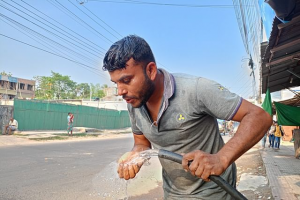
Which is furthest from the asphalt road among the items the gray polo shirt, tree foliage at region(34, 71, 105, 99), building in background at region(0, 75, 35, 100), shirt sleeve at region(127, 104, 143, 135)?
tree foliage at region(34, 71, 105, 99)

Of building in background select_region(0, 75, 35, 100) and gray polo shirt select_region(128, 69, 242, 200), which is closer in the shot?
gray polo shirt select_region(128, 69, 242, 200)

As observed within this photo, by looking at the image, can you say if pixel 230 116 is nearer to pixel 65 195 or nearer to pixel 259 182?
→ pixel 65 195

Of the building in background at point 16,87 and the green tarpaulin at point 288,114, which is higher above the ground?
the building in background at point 16,87

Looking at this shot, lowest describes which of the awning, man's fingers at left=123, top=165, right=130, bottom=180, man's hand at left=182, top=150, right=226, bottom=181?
man's fingers at left=123, top=165, right=130, bottom=180

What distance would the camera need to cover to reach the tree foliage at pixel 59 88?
55.3 meters

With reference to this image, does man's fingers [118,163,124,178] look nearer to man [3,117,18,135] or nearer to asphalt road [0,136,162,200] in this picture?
asphalt road [0,136,162,200]

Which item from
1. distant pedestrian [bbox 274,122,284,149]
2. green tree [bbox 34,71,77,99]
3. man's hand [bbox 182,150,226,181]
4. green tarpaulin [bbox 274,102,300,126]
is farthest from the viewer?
green tree [bbox 34,71,77,99]

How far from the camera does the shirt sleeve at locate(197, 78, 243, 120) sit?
1482 mm

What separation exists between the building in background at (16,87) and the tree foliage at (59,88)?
2.32 m

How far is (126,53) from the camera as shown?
1556 millimetres

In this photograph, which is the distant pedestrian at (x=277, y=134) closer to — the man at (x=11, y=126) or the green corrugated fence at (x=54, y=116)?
the man at (x=11, y=126)

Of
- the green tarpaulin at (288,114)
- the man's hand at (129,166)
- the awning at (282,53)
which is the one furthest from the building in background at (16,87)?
the man's hand at (129,166)

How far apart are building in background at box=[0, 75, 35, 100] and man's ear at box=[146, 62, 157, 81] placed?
139 ft

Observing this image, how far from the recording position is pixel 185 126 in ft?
5.35
